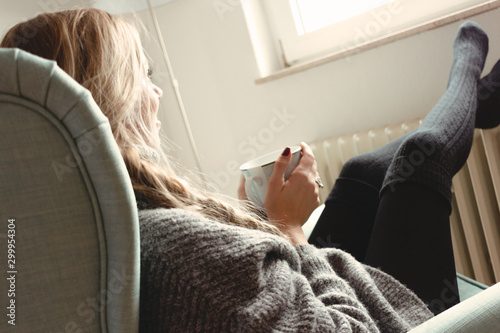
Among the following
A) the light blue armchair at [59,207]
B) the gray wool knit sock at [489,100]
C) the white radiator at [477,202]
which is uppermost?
the light blue armchair at [59,207]

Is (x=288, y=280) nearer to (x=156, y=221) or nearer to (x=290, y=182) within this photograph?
(x=156, y=221)

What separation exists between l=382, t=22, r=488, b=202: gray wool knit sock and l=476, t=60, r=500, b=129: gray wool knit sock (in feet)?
0.14

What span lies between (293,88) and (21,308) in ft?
4.88

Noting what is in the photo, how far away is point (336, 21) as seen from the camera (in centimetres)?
178

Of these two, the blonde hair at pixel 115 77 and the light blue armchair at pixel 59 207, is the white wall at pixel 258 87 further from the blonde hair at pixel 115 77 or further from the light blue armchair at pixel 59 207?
the light blue armchair at pixel 59 207

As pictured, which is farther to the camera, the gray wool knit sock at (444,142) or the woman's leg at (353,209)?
the woman's leg at (353,209)

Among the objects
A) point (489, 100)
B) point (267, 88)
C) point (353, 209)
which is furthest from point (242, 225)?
point (267, 88)

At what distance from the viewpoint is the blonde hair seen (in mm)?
610

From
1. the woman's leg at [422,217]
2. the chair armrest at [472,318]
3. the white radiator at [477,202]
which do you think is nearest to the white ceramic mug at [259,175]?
the woman's leg at [422,217]

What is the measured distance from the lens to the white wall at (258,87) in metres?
1.54

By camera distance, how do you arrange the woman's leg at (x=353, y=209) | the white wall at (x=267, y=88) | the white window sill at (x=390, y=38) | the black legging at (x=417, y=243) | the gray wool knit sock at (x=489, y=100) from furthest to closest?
1. the white wall at (x=267, y=88)
2. the white window sill at (x=390, y=38)
3. the gray wool knit sock at (x=489, y=100)
4. the woman's leg at (x=353, y=209)
5. the black legging at (x=417, y=243)

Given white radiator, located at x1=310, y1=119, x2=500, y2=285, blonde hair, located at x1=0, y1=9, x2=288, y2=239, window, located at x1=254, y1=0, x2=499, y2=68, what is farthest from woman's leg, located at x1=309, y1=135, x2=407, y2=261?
window, located at x1=254, y1=0, x2=499, y2=68

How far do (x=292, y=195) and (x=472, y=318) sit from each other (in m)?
0.34

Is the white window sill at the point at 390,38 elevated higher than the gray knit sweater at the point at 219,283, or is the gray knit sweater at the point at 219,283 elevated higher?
the white window sill at the point at 390,38
